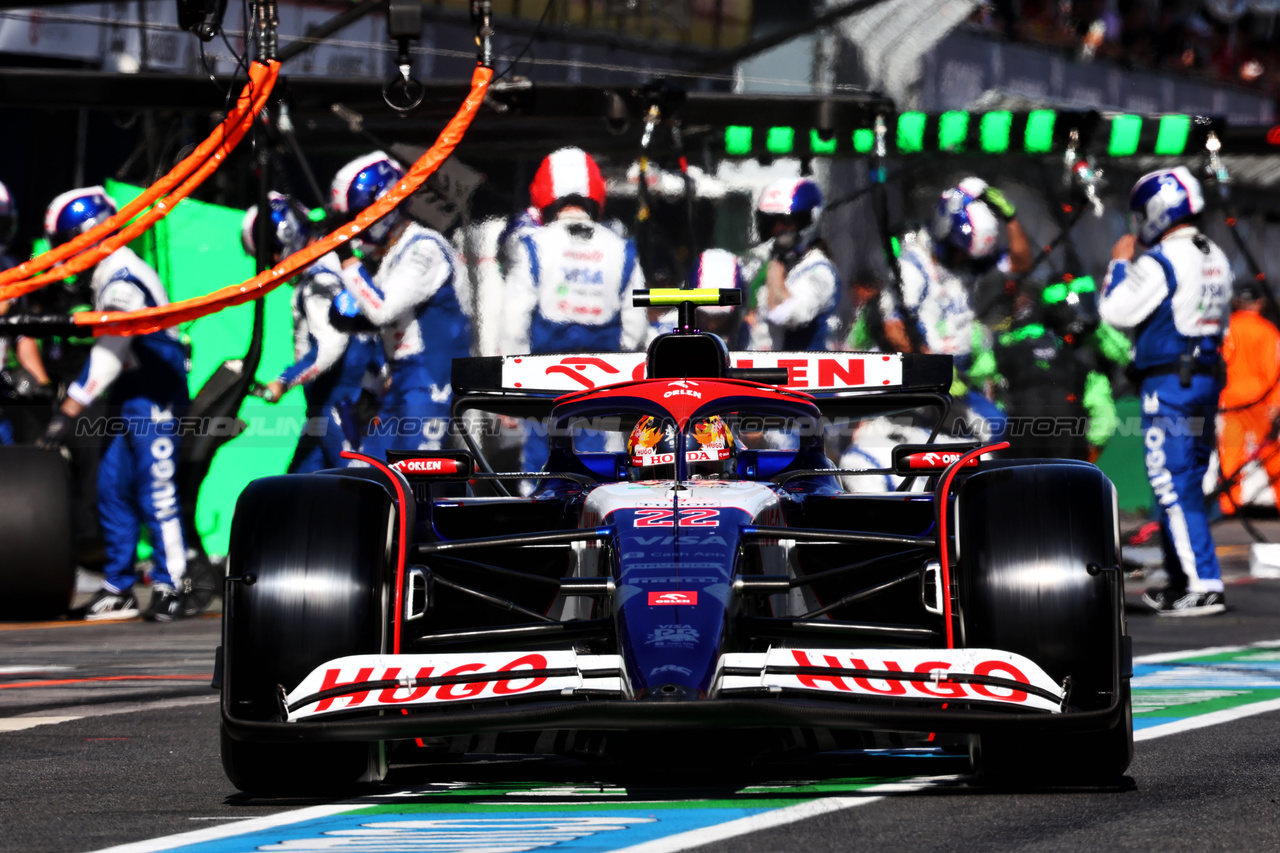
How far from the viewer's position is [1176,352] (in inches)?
455

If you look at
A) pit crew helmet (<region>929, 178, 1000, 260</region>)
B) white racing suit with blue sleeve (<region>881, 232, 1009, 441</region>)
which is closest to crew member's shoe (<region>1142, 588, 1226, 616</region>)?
white racing suit with blue sleeve (<region>881, 232, 1009, 441</region>)

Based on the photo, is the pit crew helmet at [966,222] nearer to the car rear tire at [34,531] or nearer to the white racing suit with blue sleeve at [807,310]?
the white racing suit with blue sleeve at [807,310]

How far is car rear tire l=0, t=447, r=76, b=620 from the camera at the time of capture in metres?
10.9

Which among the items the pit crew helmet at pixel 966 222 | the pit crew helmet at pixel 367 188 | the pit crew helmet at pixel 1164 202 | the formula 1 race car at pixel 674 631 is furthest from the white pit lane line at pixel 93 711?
the pit crew helmet at pixel 966 222

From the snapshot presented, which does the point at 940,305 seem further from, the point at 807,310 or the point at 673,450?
the point at 673,450

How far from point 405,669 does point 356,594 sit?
0.31m

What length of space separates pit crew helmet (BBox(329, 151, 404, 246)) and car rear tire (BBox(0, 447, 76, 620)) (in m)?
2.55

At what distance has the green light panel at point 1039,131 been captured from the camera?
13008 millimetres

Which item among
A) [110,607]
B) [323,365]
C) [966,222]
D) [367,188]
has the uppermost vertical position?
[367,188]

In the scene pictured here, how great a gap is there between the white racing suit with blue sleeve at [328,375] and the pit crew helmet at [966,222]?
3.89 metres

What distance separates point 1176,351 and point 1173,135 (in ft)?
6.97

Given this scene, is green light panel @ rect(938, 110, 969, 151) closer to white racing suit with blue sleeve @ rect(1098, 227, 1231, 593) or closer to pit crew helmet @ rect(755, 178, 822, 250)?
pit crew helmet @ rect(755, 178, 822, 250)

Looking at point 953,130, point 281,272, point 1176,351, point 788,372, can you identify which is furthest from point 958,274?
point 788,372

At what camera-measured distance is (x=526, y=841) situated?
443cm
